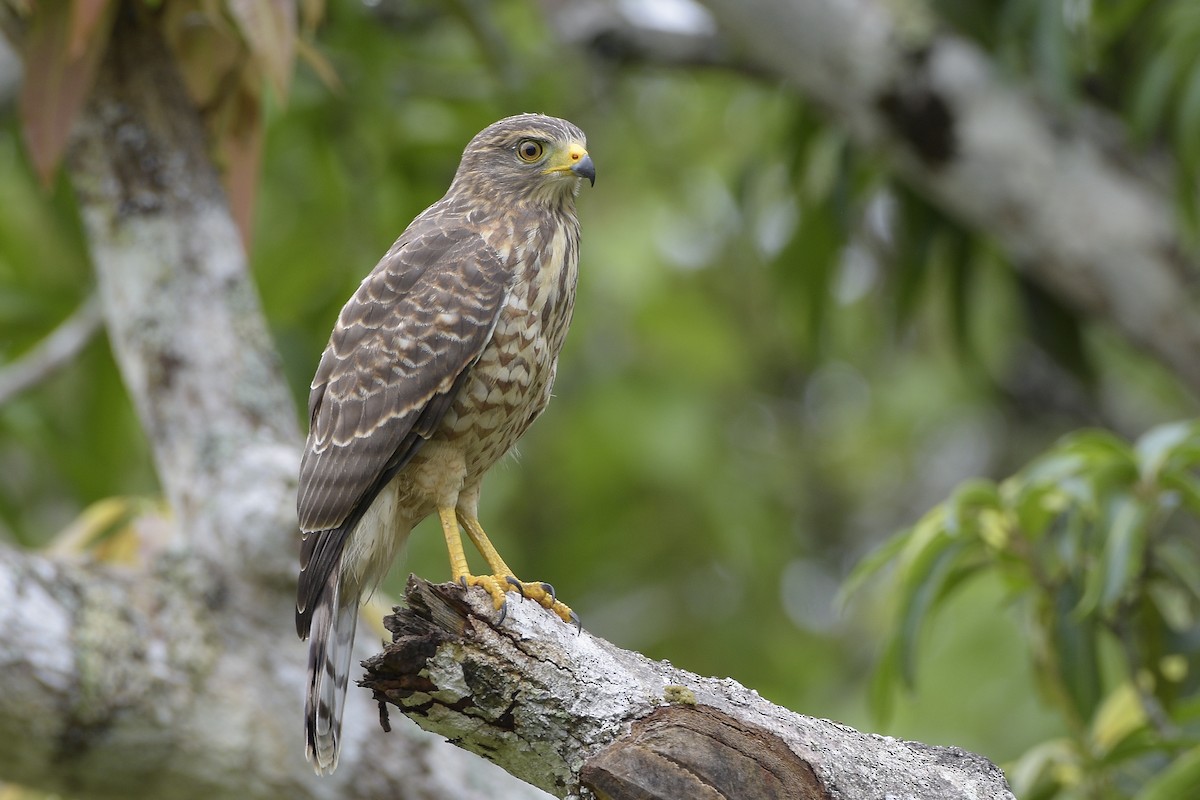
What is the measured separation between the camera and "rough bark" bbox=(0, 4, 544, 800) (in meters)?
4.29

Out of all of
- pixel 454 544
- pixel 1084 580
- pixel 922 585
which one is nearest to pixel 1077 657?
pixel 1084 580

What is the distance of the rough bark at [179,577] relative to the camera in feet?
14.1

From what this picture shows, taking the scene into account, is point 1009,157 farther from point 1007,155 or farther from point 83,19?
point 83,19

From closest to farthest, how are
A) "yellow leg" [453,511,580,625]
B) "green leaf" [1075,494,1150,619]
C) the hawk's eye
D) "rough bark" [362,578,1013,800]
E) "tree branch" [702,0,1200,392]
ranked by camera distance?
"rough bark" [362,578,1013,800]
"yellow leg" [453,511,580,625]
"green leaf" [1075,494,1150,619]
the hawk's eye
"tree branch" [702,0,1200,392]

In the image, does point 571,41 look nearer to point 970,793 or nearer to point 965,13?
point 965,13

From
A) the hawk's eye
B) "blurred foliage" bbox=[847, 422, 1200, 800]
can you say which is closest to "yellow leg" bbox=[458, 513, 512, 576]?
the hawk's eye

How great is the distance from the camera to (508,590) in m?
3.43

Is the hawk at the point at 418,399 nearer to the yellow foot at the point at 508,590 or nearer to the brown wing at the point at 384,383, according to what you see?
the brown wing at the point at 384,383

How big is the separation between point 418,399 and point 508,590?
0.68m

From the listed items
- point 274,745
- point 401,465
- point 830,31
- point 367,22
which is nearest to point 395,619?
point 401,465

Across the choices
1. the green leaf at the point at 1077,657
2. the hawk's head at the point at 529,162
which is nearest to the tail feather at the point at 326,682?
the hawk's head at the point at 529,162

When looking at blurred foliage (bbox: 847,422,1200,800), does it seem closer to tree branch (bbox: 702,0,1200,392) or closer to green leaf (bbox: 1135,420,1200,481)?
green leaf (bbox: 1135,420,1200,481)

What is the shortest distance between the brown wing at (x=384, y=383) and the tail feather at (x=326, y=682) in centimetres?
6

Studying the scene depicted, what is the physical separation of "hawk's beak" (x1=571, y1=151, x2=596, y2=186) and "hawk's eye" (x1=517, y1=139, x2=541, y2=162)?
141 millimetres
